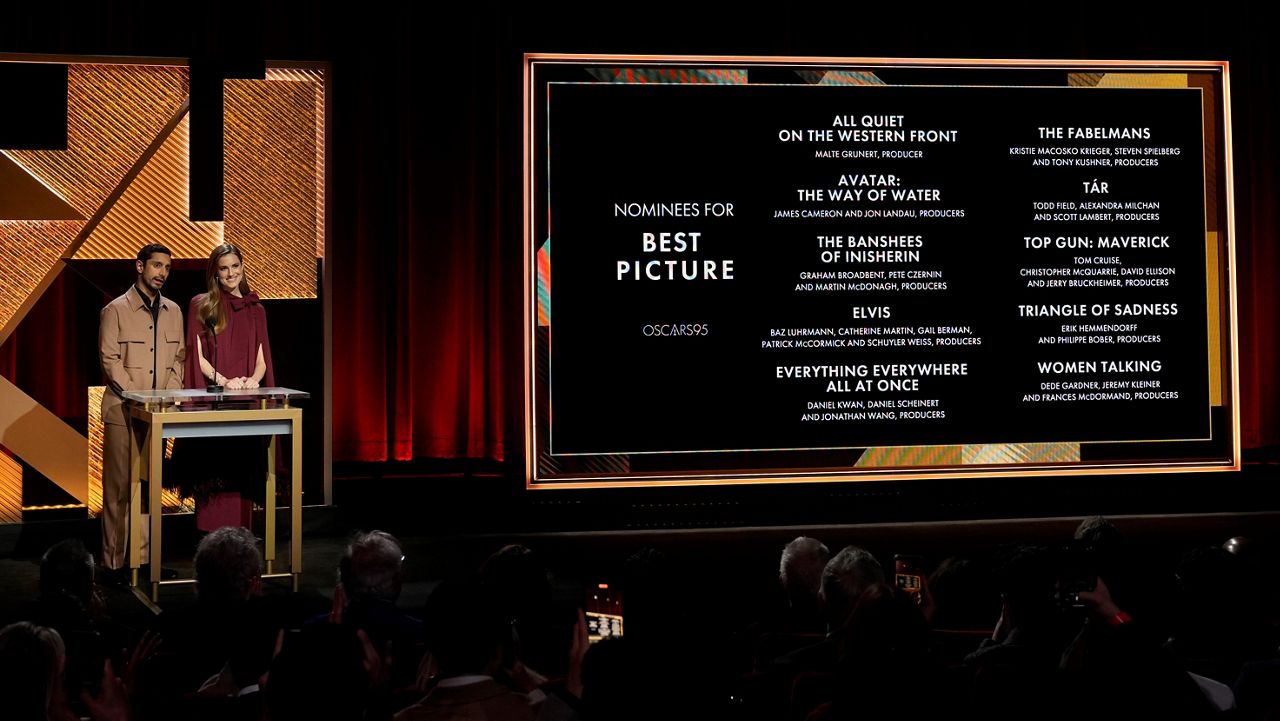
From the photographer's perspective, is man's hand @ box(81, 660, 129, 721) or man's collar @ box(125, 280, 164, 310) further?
man's collar @ box(125, 280, 164, 310)

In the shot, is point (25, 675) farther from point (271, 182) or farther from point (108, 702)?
point (271, 182)

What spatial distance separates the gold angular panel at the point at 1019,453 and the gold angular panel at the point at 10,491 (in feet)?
14.9

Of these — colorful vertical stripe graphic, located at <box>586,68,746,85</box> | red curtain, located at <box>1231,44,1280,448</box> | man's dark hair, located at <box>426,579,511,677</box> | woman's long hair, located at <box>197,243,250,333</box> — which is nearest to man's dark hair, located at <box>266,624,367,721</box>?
man's dark hair, located at <box>426,579,511,677</box>

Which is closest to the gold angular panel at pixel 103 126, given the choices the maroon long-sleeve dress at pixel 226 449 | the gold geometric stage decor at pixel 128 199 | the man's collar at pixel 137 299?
the gold geometric stage decor at pixel 128 199

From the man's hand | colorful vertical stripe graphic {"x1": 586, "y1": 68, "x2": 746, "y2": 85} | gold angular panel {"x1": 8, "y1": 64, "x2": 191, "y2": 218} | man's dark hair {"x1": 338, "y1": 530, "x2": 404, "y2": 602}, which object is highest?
colorful vertical stripe graphic {"x1": 586, "y1": 68, "x2": 746, "y2": 85}

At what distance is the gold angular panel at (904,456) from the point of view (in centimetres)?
588

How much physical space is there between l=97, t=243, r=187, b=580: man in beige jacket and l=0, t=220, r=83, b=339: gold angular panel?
1048 mm

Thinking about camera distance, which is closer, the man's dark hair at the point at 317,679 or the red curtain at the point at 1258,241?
the man's dark hair at the point at 317,679

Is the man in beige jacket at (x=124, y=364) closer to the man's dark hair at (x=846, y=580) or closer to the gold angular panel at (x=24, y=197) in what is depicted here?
the gold angular panel at (x=24, y=197)

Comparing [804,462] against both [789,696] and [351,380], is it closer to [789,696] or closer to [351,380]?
[351,380]

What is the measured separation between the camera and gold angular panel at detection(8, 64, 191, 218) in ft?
18.0

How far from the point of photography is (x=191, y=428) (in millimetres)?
4094

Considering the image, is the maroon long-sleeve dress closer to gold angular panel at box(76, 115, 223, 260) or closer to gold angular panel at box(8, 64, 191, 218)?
gold angular panel at box(76, 115, 223, 260)

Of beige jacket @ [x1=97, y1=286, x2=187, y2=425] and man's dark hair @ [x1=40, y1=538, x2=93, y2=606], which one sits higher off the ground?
beige jacket @ [x1=97, y1=286, x2=187, y2=425]
